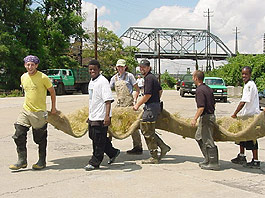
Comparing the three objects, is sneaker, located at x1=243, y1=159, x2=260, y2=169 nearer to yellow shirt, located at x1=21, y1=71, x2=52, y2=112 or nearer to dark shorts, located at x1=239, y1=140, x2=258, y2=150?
dark shorts, located at x1=239, y1=140, x2=258, y2=150

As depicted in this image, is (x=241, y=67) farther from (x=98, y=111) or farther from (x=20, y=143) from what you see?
(x=20, y=143)

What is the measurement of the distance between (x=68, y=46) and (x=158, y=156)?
36.6 m

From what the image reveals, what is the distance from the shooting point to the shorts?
6168 millimetres

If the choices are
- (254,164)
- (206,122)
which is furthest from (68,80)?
(254,164)

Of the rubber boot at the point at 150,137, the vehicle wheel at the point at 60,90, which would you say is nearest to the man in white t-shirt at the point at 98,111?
the rubber boot at the point at 150,137

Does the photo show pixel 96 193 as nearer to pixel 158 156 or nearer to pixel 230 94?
pixel 158 156

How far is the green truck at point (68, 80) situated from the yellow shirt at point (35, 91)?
24018 mm

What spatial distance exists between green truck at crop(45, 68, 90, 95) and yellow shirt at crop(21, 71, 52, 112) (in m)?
24.0

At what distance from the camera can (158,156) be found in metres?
6.98

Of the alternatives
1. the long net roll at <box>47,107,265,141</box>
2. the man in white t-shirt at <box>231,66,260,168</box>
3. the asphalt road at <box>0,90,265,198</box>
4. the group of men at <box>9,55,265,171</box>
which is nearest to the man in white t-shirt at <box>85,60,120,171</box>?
the group of men at <box>9,55,265,171</box>

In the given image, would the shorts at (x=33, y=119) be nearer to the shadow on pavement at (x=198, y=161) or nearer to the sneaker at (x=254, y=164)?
the shadow on pavement at (x=198, y=161)

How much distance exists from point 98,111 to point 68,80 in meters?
26.2

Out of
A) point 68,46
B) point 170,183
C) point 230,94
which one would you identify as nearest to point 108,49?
point 68,46

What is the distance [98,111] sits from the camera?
20.3 feet
